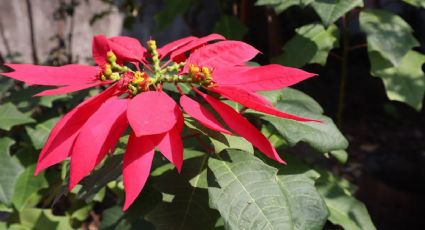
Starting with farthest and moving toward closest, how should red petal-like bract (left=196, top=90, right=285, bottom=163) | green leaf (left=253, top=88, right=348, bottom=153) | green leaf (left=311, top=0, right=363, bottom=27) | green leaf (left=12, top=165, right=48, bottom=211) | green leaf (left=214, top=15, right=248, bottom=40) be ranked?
1. green leaf (left=214, top=15, right=248, bottom=40)
2. green leaf (left=12, top=165, right=48, bottom=211)
3. green leaf (left=311, top=0, right=363, bottom=27)
4. green leaf (left=253, top=88, right=348, bottom=153)
5. red petal-like bract (left=196, top=90, right=285, bottom=163)

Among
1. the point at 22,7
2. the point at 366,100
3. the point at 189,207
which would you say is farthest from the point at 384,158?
the point at 22,7

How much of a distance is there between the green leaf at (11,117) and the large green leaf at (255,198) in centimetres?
59

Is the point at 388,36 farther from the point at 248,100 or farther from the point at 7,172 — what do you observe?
the point at 7,172

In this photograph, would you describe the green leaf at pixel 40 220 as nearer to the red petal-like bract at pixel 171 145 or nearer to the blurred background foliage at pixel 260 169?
the blurred background foliage at pixel 260 169

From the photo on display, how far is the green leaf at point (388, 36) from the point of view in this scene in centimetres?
125

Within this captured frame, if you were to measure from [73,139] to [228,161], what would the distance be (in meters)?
0.26

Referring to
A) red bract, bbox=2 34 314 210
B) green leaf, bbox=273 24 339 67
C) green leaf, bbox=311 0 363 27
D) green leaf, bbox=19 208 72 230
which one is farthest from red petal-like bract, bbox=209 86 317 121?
green leaf, bbox=19 208 72 230

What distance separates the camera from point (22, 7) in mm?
3080

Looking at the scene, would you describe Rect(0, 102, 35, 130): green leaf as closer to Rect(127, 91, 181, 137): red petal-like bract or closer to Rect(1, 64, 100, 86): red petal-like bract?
Rect(1, 64, 100, 86): red petal-like bract

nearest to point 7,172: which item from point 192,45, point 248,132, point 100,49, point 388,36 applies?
point 100,49

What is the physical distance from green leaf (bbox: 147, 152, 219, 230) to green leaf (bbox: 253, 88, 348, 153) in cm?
17

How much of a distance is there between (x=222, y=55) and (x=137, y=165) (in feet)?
0.90

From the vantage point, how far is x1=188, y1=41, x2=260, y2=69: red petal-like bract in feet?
2.90

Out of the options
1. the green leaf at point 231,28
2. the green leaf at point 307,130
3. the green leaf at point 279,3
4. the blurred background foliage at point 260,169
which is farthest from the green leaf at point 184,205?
the green leaf at point 231,28
